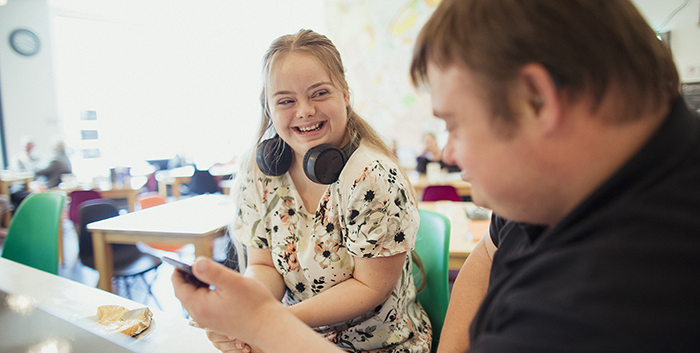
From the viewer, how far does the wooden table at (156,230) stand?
1.98m

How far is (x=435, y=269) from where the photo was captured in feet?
4.03

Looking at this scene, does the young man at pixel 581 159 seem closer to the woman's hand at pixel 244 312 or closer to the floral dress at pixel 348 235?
the woman's hand at pixel 244 312

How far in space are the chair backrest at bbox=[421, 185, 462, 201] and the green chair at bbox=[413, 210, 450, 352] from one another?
1733 millimetres

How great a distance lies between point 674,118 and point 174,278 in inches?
29.4

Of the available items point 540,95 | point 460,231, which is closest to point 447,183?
point 460,231

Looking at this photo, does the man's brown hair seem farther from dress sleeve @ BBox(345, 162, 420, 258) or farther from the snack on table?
the snack on table

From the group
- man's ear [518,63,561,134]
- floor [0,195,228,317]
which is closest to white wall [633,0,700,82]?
man's ear [518,63,561,134]

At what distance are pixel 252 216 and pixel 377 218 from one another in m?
0.45

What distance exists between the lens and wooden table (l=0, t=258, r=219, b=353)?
82 cm

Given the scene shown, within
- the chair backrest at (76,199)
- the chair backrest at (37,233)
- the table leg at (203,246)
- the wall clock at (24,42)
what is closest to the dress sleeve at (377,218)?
the table leg at (203,246)

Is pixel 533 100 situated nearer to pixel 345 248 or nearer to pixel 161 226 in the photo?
pixel 345 248

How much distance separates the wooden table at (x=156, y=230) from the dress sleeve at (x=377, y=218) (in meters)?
1.14

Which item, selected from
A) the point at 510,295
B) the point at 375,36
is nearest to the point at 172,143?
the point at 375,36

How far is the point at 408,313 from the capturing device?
109cm
